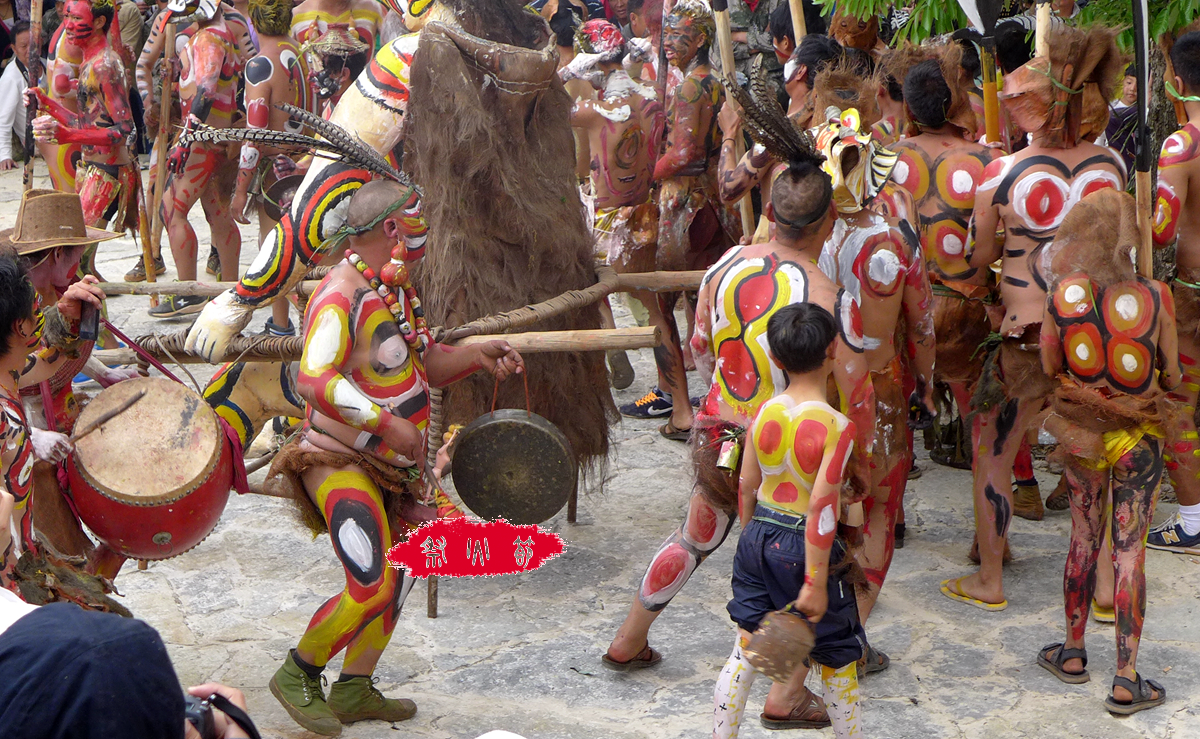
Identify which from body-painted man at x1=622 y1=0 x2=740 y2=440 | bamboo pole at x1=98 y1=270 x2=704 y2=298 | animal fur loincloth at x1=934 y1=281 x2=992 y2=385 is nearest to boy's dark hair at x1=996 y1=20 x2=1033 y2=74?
animal fur loincloth at x1=934 y1=281 x2=992 y2=385

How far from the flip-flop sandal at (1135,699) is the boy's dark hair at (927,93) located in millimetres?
2234

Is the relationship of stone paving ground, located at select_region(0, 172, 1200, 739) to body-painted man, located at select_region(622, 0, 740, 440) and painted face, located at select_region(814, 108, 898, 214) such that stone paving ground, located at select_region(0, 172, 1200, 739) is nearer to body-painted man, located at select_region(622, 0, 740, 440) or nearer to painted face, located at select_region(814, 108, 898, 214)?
body-painted man, located at select_region(622, 0, 740, 440)

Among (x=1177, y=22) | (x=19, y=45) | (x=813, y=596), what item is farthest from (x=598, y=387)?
(x=19, y=45)

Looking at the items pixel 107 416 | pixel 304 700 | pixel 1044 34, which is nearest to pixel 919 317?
pixel 1044 34

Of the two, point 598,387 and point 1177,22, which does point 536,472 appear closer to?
point 598,387

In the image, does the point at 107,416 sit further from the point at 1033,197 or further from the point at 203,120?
the point at 203,120

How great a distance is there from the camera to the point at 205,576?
4.96 m

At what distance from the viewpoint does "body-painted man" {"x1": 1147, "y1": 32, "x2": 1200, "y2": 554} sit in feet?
14.5

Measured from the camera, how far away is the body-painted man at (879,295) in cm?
393

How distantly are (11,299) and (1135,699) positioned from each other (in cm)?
367

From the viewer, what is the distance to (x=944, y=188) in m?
4.70

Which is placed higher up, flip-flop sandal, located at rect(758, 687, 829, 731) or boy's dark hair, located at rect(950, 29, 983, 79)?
boy's dark hair, located at rect(950, 29, 983, 79)

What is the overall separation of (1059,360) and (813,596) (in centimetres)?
147

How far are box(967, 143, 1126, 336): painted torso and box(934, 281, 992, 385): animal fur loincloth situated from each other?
0.24 m
